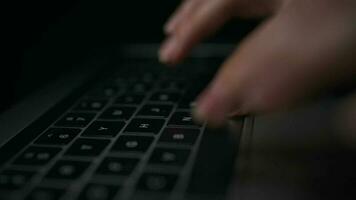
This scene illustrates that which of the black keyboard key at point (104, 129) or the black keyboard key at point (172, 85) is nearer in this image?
the black keyboard key at point (104, 129)

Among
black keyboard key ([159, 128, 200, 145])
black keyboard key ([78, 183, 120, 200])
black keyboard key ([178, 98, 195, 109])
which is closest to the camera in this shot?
black keyboard key ([78, 183, 120, 200])

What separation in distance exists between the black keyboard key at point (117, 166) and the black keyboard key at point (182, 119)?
103 millimetres

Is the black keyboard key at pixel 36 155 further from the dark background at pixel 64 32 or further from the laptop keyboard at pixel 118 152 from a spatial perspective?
the dark background at pixel 64 32

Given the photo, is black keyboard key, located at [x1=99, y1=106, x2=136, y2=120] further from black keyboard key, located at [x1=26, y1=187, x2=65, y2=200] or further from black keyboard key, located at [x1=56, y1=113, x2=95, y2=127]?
black keyboard key, located at [x1=26, y1=187, x2=65, y2=200]

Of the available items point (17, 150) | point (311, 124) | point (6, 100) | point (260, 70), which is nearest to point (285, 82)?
point (260, 70)

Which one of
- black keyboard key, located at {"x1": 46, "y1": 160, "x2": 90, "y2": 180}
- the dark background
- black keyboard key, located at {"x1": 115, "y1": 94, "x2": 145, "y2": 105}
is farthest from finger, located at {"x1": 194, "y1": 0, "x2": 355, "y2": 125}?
the dark background

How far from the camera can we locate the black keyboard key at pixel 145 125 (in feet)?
1.62

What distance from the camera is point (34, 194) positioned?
1.22ft

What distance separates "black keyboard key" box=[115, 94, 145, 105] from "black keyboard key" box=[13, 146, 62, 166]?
15 centimetres

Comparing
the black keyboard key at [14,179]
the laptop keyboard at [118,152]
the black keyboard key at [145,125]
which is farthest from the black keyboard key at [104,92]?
the black keyboard key at [14,179]

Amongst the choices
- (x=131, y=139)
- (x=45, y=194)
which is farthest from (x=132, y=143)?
(x=45, y=194)

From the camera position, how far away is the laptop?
38 cm

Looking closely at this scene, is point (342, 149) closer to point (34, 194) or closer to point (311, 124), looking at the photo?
point (311, 124)

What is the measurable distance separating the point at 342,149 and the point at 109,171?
Answer: 0.69 feet
